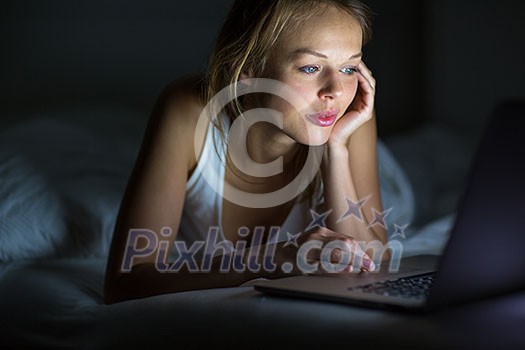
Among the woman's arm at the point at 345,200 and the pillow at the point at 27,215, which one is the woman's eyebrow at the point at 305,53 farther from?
the pillow at the point at 27,215

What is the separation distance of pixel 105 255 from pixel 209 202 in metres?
0.30

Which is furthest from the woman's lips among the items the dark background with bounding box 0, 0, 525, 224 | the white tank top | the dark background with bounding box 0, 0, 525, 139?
the dark background with bounding box 0, 0, 525, 139

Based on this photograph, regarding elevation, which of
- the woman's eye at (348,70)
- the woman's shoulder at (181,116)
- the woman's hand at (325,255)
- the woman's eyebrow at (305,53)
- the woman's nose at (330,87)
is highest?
the woman's eyebrow at (305,53)

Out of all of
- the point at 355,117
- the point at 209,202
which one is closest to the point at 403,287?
the point at 355,117

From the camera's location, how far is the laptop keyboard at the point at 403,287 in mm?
889

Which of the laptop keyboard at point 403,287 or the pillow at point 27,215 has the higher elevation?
the laptop keyboard at point 403,287

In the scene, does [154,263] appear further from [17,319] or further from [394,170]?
[394,170]

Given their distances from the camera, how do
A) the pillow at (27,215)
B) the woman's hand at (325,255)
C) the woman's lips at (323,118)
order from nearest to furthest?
the woman's hand at (325,255) < the woman's lips at (323,118) < the pillow at (27,215)

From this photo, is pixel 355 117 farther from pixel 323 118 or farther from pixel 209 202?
pixel 209 202

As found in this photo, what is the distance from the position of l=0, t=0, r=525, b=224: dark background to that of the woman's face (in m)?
0.85

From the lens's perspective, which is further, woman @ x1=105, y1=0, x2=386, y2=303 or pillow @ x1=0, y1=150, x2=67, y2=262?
pillow @ x1=0, y1=150, x2=67, y2=262

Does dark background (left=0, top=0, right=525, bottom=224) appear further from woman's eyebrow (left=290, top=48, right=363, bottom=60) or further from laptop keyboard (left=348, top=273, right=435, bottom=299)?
laptop keyboard (left=348, top=273, right=435, bottom=299)

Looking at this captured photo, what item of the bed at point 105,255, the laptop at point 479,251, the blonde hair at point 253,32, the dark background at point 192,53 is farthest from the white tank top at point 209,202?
the dark background at point 192,53

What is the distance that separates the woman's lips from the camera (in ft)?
4.21
